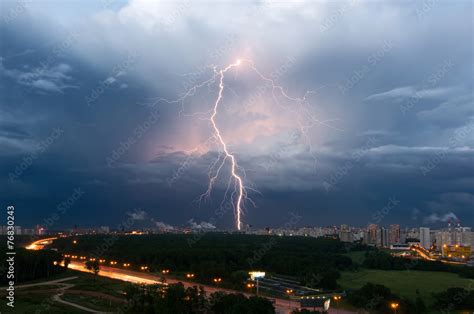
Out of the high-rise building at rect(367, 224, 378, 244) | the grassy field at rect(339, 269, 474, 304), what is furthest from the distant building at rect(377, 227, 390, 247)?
the grassy field at rect(339, 269, 474, 304)

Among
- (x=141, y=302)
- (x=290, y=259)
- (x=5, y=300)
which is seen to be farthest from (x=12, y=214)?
(x=290, y=259)

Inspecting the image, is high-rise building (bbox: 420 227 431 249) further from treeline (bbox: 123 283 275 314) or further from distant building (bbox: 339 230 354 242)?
treeline (bbox: 123 283 275 314)

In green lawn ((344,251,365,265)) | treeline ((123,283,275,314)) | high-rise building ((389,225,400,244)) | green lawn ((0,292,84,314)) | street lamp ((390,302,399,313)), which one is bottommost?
green lawn ((0,292,84,314))

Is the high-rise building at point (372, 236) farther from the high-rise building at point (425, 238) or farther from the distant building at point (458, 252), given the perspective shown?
the distant building at point (458, 252)

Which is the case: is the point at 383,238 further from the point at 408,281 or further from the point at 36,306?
the point at 36,306

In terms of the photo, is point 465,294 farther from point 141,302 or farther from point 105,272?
point 105,272

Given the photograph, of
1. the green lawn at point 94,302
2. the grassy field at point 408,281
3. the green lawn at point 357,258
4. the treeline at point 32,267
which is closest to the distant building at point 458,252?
the green lawn at point 357,258
